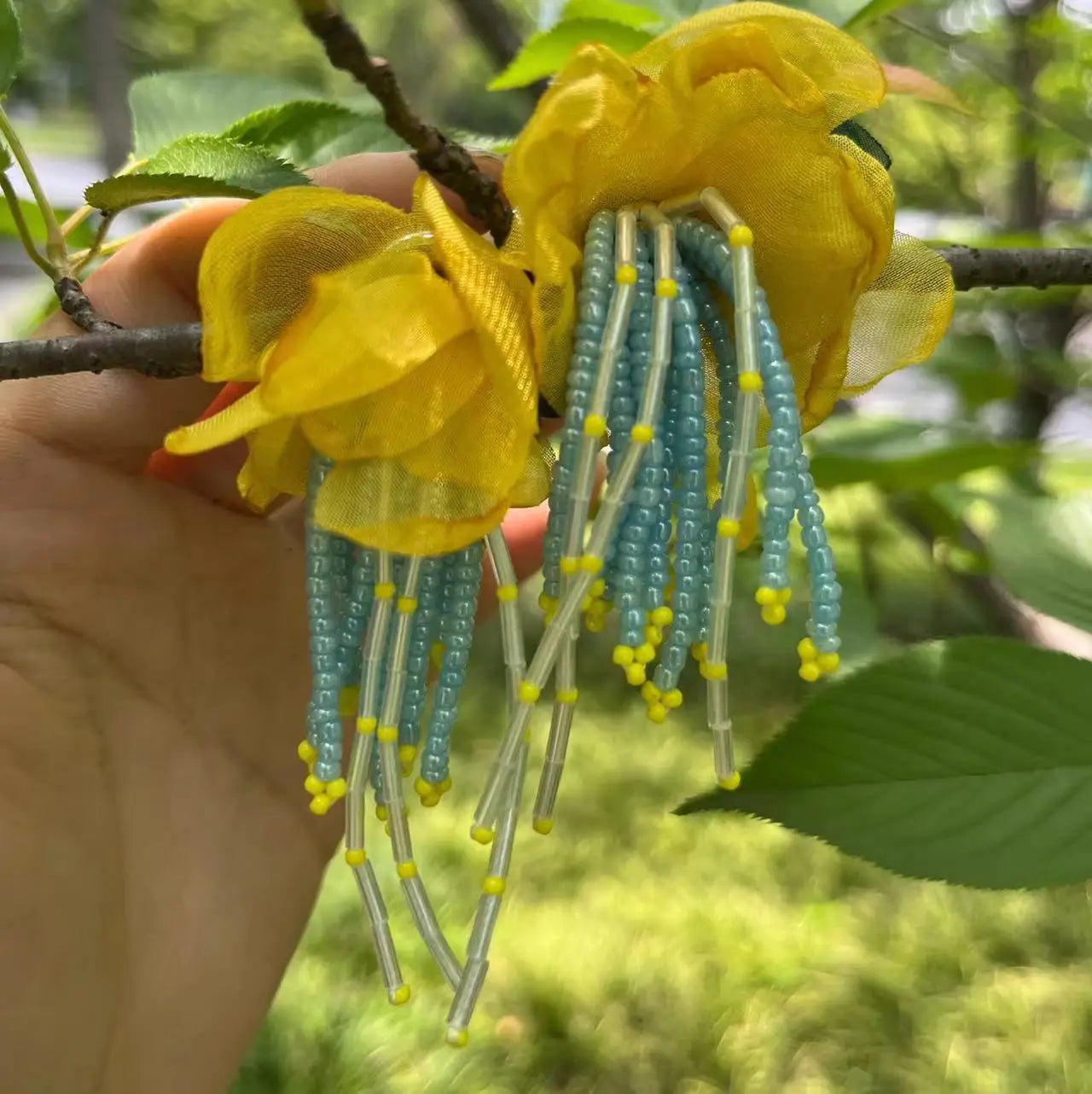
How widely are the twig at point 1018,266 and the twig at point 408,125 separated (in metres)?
0.13

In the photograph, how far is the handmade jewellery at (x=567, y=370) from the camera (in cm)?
22

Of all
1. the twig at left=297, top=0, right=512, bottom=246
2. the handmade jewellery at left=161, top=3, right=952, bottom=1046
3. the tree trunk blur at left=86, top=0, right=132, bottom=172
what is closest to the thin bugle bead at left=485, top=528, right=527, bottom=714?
the handmade jewellery at left=161, top=3, right=952, bottom=1046

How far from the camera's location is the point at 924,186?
895mm

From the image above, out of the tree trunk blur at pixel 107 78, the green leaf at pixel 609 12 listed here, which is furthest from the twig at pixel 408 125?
the tree trunk blur at pixel 107 78

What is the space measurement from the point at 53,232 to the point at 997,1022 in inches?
24.9

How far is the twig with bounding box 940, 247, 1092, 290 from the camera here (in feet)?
0.94

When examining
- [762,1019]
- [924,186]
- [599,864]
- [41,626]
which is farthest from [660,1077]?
[924,186]

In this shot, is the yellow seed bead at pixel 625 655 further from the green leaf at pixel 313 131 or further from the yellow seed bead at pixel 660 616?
the green leaf at pixel 313 131

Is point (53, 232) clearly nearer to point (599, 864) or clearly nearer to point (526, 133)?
point (526, 133)

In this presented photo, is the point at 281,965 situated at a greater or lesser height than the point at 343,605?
lesser

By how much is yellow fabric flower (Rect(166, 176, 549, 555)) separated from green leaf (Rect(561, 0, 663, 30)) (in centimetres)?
19

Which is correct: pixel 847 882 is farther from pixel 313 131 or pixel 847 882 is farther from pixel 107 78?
pixel 107 78

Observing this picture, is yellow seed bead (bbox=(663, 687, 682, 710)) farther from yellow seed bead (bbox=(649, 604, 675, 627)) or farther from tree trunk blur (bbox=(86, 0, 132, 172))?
tree trunk blur (bbox=(86, 0, 132, 172))

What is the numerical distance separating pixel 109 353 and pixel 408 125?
99mm
